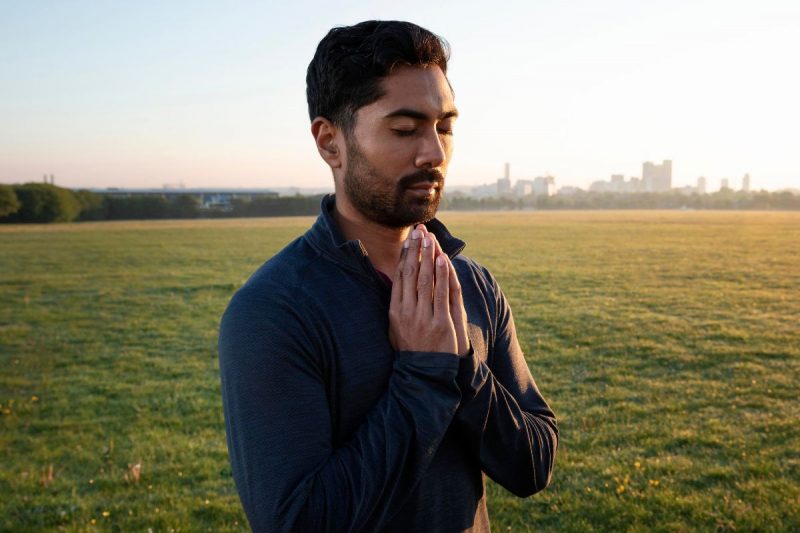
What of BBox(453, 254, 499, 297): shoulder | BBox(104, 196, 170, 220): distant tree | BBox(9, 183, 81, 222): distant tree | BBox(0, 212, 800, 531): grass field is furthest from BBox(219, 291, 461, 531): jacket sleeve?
BBox(104, 196, 170, 220): distant tree

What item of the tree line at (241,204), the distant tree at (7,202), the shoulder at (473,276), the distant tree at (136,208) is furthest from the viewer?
the distant tree at (136,208)

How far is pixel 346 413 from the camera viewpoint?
6.47ft

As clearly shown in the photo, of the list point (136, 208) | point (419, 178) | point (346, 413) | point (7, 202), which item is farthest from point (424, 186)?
point (136, 208)

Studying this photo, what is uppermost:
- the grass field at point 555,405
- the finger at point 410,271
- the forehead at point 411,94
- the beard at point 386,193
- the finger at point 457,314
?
the forehead at point 411,94

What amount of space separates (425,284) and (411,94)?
26.4 inches

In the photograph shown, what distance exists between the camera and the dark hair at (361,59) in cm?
211

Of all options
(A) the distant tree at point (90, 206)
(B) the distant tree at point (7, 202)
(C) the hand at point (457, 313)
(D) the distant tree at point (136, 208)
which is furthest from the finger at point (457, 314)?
(D) the distant tree at point (136, 208)

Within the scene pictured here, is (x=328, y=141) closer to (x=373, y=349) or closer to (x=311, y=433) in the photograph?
(x=373, y=349)

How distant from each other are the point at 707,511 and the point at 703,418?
297cm

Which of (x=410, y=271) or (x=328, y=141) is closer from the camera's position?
(x=410, y=271)

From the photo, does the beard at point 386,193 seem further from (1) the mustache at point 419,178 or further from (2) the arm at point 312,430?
(2) the arm at point 312,430

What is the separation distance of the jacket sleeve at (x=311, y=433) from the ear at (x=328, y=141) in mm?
679

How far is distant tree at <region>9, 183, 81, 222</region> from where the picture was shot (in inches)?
3423

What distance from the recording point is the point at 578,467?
23.9 feet
